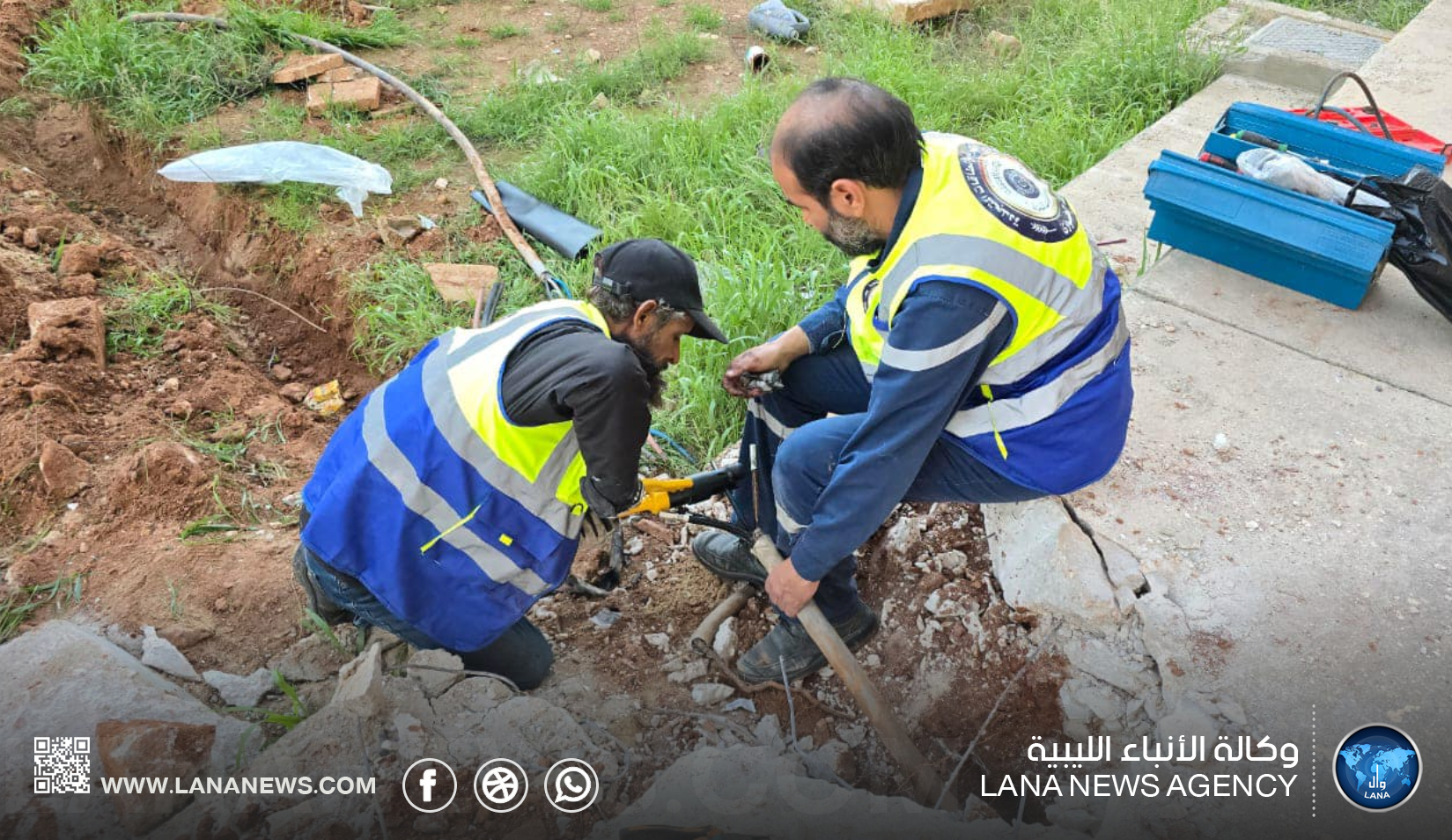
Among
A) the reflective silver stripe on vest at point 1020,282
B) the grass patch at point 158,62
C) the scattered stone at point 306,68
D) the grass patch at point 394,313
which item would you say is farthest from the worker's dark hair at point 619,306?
the scattered stone at point 306,68

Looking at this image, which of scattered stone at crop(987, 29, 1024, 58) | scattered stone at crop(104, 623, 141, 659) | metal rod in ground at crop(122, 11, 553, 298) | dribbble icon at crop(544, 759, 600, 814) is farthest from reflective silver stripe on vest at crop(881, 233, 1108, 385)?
scattered stone at crop(987, 29, 1024, 58)

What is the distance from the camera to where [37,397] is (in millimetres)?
3740

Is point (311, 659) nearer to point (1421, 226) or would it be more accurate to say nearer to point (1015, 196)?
point (1015, 196)

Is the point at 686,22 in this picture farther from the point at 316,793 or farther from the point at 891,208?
the point at 316,793

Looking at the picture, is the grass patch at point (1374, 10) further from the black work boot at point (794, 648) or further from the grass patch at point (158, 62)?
the grass patch at point (158, 62)

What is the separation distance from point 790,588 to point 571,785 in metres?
0.61

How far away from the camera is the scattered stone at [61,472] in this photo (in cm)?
Answer: 343

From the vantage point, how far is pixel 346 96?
573 centimetres

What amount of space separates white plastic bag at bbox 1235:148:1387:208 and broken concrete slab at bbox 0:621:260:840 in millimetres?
3347

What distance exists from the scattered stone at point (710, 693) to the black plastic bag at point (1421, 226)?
2426 mm

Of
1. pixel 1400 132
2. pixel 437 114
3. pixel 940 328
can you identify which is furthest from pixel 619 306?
pixel 437 114

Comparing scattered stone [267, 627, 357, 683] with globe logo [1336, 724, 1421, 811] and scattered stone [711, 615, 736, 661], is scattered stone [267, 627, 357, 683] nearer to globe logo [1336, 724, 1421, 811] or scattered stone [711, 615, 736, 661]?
scattered stone [711, 615, 736, 661]

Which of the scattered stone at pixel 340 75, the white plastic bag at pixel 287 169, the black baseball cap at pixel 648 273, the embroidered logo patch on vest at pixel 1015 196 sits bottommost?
the white plastic bag at pixel 287 169

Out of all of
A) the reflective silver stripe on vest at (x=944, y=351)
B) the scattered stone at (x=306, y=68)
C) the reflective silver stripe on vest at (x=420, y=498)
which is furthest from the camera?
the scattered stone at (x=306, y=68)
